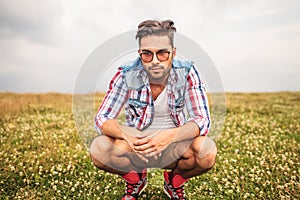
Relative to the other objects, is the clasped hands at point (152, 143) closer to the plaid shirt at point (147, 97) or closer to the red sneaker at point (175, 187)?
the plaid shirt at point (147, 97)

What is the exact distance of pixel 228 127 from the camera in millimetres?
11039

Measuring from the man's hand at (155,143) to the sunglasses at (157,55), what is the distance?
0.88 meters

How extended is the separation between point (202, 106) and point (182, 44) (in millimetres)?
860

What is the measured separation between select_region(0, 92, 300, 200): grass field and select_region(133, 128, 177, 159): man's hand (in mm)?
1863

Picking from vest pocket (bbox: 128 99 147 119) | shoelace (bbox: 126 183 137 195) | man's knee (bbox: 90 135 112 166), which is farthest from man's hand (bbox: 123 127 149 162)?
shoelace (bbox: 126 183 137 195)

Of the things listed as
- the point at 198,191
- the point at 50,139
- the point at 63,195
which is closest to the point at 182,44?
the point at 198,191

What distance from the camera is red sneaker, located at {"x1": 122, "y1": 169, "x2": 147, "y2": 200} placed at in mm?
5035

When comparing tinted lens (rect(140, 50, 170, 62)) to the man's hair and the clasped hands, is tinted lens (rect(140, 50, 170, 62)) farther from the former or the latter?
the clasped hands

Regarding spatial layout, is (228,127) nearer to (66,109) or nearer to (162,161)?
(162,161)

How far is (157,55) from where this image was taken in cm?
389

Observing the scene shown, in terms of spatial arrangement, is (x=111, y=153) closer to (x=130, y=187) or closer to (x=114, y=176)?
(x=130, y=187)

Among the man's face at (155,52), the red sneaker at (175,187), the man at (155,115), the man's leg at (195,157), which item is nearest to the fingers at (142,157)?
the man at (155,115)

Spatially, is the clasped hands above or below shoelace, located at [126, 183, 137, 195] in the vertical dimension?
above

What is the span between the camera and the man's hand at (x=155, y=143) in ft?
12.8
